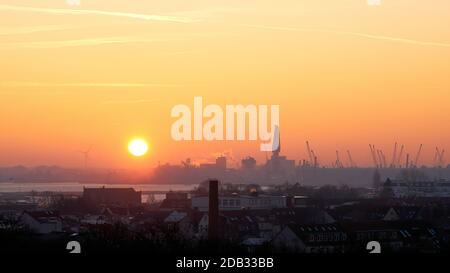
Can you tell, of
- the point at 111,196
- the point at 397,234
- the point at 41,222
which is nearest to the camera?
the point at 397,234

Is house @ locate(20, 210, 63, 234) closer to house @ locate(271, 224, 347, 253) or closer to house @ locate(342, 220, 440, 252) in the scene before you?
house @ locate(271, 224, 347, 253)

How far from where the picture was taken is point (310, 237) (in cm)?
1509

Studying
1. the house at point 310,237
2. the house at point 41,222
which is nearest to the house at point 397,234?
the house at point 310,237

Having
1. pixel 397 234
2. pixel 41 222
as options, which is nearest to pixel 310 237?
pixel 397 234

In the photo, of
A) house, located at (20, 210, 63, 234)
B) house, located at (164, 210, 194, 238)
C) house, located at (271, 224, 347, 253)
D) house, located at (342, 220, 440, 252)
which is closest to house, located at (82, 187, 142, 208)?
house, located at (164, 210, 194, 238)

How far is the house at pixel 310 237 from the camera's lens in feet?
45.4

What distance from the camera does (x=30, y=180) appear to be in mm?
63062

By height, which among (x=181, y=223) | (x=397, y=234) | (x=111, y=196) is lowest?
(x=111, y=196)

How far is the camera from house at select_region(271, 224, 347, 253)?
1384cm

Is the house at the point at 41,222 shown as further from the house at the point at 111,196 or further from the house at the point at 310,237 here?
the house at the point at 111,196

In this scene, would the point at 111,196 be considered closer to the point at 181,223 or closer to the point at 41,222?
the point at 41,222

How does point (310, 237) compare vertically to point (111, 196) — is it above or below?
above
